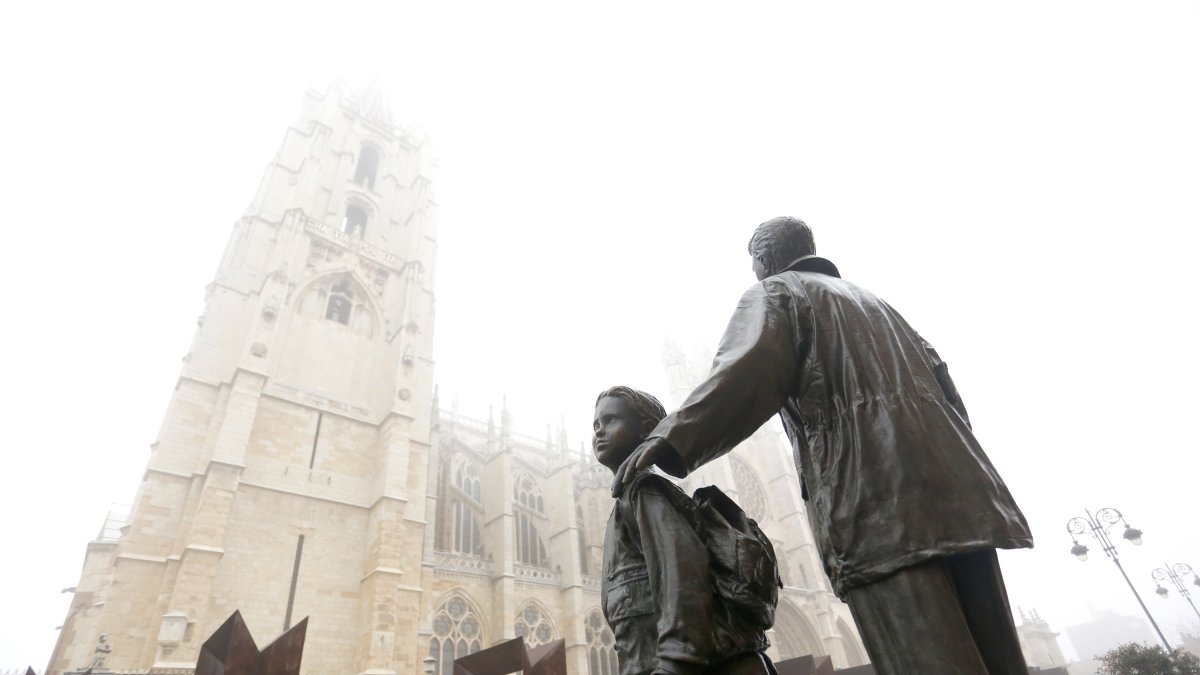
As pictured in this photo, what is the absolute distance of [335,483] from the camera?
16.0m

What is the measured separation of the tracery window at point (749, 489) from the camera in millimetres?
34438

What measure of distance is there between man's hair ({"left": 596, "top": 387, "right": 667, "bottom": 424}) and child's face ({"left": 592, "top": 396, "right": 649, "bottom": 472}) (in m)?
0.01

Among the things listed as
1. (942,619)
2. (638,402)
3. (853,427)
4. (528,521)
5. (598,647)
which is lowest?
(942,619)

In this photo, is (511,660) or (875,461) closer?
(875,461)

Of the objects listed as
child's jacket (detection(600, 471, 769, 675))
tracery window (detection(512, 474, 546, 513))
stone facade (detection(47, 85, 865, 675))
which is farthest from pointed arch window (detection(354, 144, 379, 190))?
child's jacket (detection(600, 471, 769, 675))

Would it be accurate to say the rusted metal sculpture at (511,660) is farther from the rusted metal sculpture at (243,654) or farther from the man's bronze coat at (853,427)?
the man's bronze coat at (853,427)

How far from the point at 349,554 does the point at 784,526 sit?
26.3 meters

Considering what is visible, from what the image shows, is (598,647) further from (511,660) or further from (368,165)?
(368,165)

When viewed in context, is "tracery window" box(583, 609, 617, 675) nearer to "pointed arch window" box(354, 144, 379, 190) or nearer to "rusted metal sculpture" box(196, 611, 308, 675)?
"rusted metal sculpture" box(196, 611, 308, 675)

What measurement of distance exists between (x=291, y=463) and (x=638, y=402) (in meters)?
15.9

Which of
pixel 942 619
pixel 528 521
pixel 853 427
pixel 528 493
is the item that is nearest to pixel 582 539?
pixel 528 521

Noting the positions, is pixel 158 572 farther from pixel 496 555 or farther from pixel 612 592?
pixel 612 592

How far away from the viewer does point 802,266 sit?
223 centimetres

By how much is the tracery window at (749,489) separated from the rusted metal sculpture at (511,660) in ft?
96.7
